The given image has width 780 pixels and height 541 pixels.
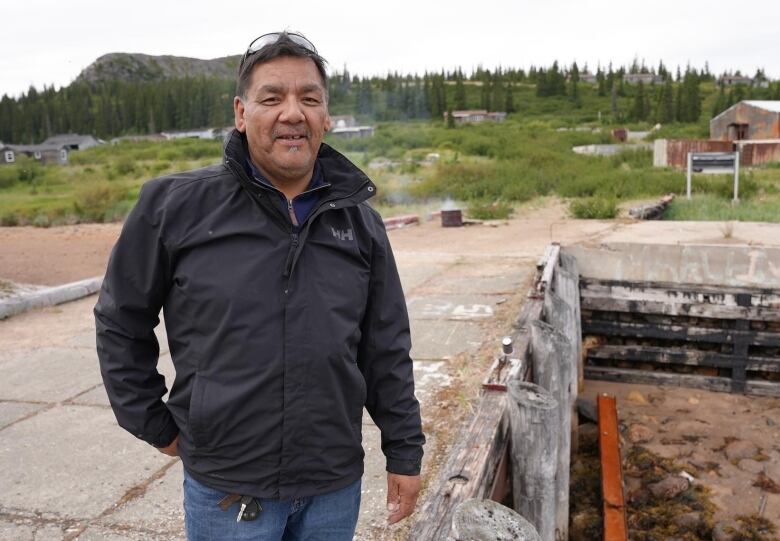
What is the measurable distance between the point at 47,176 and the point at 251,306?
4498 cm

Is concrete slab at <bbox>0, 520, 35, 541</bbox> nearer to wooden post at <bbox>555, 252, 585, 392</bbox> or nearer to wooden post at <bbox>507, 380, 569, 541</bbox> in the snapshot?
wooden post at <bbox>507, 380, 569, 541</bbox>

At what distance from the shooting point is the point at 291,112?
6.20 ft

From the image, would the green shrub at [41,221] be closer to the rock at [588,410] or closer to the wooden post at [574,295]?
the wooden post at [574,295]

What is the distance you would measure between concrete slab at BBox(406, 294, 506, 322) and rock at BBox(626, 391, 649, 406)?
2.04 m

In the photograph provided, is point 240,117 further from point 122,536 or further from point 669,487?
point 669,487

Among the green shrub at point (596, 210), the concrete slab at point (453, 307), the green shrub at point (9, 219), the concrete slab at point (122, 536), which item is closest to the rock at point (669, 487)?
the concrete slab at point (453, 307)

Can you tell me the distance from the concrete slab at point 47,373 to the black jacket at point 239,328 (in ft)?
12.1

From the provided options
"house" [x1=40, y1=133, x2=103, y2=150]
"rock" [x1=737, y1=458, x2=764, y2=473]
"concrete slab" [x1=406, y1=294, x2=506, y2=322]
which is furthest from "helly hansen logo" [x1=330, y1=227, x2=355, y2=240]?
"house" [x1=40, y1=133, x2=103, y2=150]

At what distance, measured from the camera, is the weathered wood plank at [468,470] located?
2846 millimetres

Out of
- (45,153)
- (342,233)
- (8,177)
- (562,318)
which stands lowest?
(8,177)

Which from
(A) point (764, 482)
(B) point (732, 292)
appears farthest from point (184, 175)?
(B) point (732, 292)

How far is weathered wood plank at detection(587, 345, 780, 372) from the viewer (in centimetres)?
852

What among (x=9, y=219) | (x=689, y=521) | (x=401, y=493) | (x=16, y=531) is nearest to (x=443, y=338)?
(x=689, y=521)

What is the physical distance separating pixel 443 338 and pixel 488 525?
14.0 ft
